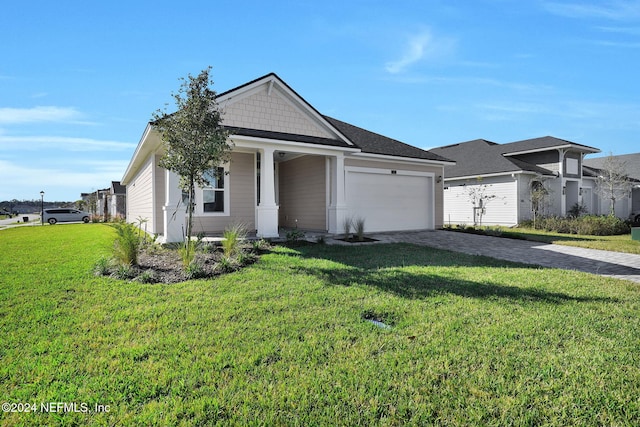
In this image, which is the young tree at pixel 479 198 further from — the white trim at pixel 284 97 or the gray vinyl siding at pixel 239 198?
the gray vinyl siding at pixel 239 198

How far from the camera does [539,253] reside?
31.4 feet

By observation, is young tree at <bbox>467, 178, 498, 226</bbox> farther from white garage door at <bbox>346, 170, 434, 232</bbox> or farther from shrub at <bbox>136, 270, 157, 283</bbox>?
shrub at <bbox>136, 270, 157, 283</bbox>

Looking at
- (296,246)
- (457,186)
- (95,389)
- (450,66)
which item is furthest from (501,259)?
(457,186)

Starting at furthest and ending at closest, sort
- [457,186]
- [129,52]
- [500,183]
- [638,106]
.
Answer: [457,186] < [500,183] < [638,106] < [129,52]

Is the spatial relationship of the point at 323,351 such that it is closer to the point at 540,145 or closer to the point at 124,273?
the point at 124,273

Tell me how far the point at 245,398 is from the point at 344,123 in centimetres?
1618

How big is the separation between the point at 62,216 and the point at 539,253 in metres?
37.2

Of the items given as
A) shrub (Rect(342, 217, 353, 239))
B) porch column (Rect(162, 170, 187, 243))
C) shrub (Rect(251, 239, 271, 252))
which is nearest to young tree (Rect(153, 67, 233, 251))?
shrub (Rect(251, 239, 271, 252))

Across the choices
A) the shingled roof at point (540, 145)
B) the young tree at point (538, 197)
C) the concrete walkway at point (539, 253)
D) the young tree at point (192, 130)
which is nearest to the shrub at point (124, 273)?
the young tree at point (192, 130)

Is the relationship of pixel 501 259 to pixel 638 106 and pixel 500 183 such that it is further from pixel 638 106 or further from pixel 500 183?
pixel 638 106

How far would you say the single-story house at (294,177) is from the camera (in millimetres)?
10734

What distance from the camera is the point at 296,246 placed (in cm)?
975

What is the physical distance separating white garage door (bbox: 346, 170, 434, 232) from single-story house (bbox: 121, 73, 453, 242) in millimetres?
43

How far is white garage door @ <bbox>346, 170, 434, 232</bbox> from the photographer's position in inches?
532
